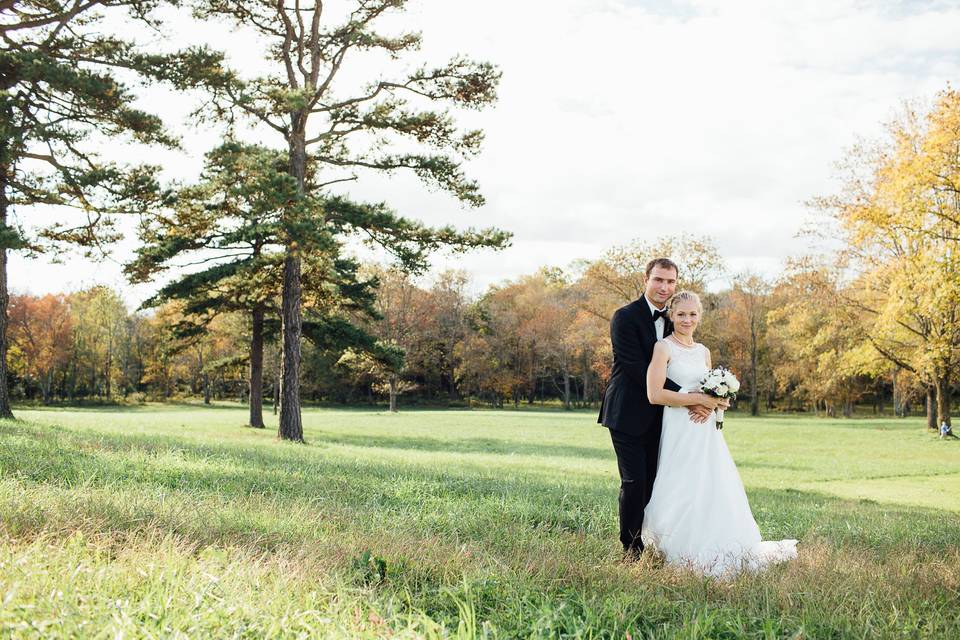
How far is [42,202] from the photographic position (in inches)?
675

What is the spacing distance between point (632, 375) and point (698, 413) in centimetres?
60

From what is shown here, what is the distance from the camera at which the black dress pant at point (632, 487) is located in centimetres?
555

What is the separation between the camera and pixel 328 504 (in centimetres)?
668

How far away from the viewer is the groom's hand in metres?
5.60

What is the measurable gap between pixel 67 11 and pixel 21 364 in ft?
171

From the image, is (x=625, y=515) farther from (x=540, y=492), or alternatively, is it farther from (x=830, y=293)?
(x=830, y=293)

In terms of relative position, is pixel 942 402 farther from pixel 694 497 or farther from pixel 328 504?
pixel 328 504

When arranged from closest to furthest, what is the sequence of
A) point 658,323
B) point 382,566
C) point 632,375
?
point 382,566
point 632,375
point 658,323

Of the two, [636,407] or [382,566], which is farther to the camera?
[636,407]

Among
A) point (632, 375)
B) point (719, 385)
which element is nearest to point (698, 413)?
point (719, 385)

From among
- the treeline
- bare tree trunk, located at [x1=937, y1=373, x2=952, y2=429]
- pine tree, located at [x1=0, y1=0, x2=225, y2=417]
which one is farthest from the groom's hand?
the treeline

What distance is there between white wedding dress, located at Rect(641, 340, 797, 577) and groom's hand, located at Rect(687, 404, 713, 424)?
0.12 ft

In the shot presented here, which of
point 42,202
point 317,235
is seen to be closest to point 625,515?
point 317,235

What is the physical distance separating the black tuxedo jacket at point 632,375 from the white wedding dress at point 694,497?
188mm
